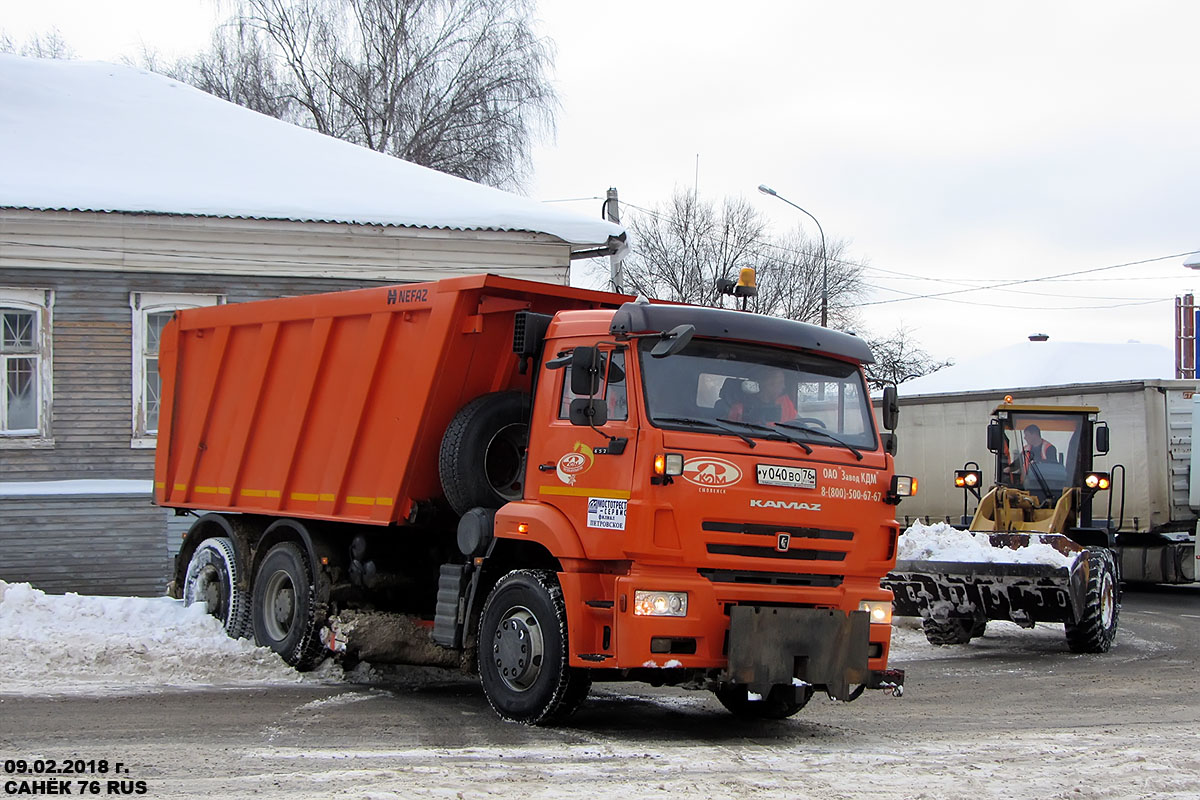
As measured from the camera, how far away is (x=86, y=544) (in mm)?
16359

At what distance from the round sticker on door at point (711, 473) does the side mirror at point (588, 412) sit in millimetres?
604

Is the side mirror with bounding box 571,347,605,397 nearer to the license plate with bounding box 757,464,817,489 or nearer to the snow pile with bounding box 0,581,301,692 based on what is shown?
the license plate with bounding box 757,464,817,489

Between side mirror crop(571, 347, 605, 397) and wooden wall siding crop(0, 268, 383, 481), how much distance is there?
1026 centimetres

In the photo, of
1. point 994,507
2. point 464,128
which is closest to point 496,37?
point 464,128

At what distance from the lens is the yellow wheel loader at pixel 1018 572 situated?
1263cm

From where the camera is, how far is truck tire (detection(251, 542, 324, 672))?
1051cm

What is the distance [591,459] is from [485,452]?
4.42 ft

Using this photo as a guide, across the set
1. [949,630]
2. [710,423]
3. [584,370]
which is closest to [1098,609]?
[949,630]

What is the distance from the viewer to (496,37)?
34.2 metres

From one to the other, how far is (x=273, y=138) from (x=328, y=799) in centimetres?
1583

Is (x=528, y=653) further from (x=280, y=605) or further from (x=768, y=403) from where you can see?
(x=280, y=605)

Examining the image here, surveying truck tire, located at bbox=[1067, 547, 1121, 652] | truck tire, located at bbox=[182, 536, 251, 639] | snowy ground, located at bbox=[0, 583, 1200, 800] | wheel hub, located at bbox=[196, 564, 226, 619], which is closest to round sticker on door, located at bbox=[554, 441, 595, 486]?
snowy ground, located at bbox=[0, 583, 1200, 800]

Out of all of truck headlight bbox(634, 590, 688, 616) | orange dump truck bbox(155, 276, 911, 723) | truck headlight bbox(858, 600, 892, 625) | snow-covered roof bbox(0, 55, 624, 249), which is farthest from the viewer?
snow-covered roof bbox(0, 55, 624, 249)

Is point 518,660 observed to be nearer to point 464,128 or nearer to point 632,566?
point 632,566
